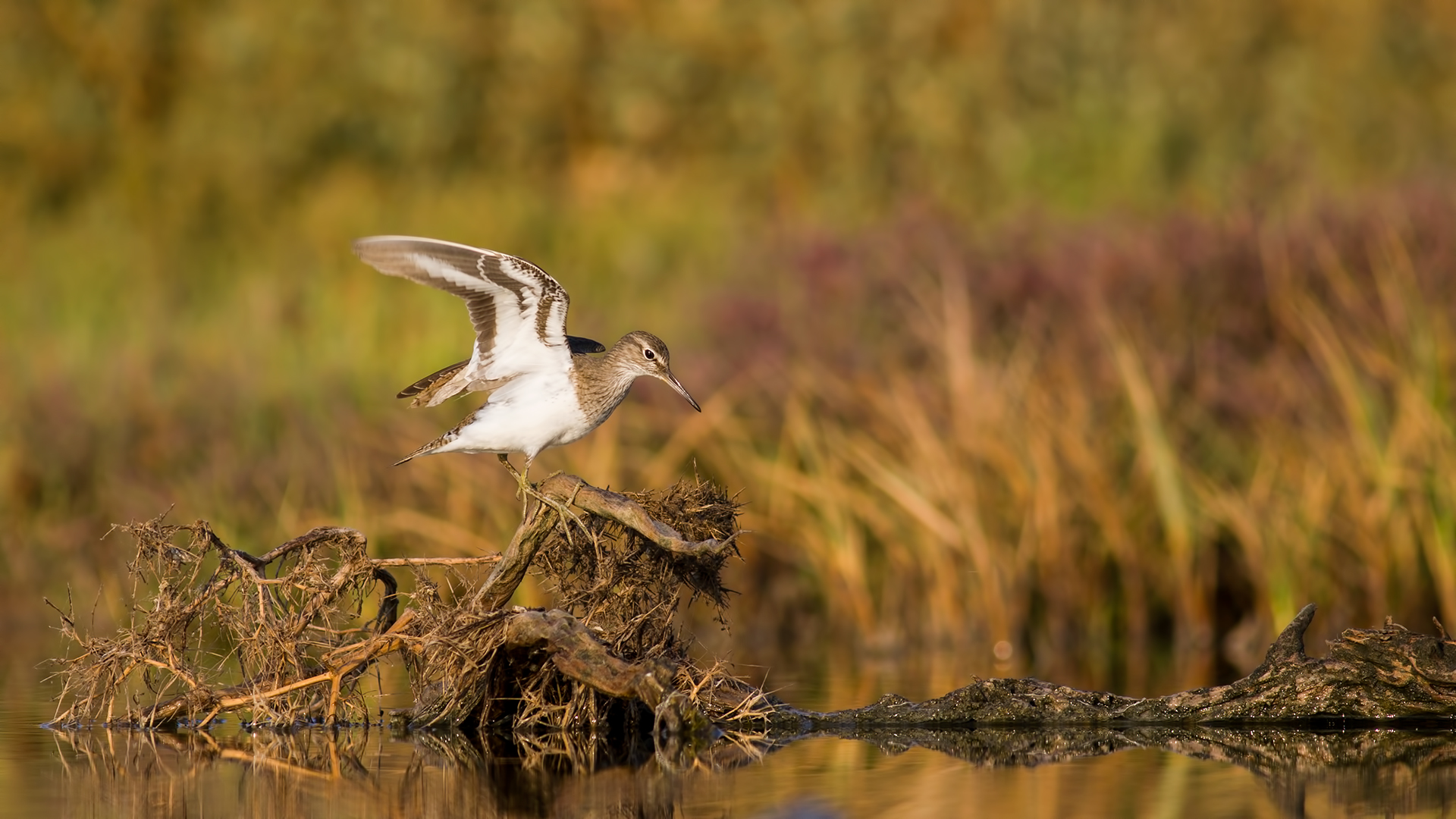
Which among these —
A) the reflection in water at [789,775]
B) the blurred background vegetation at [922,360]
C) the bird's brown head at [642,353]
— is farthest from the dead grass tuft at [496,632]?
the blurred background vegetation at [922,360]

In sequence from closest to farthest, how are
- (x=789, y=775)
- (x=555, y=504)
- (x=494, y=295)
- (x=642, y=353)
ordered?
(x=789, y=775), (x=555, y=504), (x=494, y=295), (x=642, y=353)

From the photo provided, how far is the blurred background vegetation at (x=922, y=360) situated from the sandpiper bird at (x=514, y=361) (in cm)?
335

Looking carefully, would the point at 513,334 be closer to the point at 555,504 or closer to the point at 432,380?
the point at 432,380

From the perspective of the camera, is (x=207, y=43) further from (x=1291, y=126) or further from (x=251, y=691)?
(x=251, y=691)

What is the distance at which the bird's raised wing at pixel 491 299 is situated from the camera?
7.26m

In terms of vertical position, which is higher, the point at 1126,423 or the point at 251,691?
the point at 1126,423

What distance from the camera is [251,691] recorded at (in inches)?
302

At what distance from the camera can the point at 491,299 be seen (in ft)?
25.1

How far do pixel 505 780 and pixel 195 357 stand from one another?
9823 millimetres

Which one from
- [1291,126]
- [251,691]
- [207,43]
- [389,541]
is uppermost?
[207,43]

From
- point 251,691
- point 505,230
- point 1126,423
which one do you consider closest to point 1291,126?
point 505,230

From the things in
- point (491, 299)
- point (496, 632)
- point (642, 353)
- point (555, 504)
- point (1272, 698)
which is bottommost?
point (1272, 698)

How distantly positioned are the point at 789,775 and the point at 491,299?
2.40m

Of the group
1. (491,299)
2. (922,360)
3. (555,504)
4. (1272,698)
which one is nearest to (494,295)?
(491,299)
